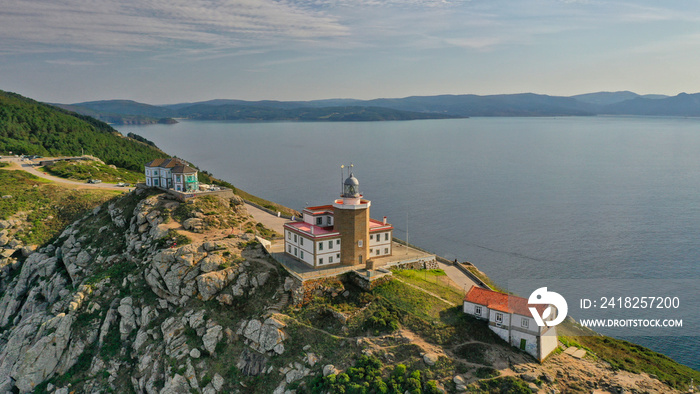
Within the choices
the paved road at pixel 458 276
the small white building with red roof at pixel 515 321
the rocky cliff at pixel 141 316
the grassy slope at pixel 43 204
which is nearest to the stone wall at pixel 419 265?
the paved road at pixel 458 276

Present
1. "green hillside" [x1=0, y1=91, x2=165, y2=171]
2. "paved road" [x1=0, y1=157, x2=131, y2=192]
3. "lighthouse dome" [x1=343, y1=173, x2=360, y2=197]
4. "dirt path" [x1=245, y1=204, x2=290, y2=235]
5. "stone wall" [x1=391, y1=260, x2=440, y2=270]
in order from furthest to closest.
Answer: "green hillside" [x1=0, y1=91, x2=165, y2=171] → "paved road" [x1=0, y1=157, x2=131, y2=192] → "dirt path" [x1=245, y1=204, x2=290, y2=235] → "stone wall" [x1=391, y1=260, x2=440, y2=270] → "lighthouse dome" [x1=343, y1=173, x2=360, y2=197]

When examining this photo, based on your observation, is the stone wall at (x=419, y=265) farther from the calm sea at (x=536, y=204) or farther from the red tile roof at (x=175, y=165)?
the red tile roof at (x=175, y=165)

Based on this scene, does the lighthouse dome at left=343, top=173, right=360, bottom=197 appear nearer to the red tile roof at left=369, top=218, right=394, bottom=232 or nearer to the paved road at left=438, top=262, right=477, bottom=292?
the red tile roof at left=369, top=218, right=394, bottom=232

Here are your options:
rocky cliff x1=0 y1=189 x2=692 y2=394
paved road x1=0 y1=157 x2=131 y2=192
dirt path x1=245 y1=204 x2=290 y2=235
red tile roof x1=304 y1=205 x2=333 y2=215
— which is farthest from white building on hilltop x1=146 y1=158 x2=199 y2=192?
red tile roof x1=304 y1=205 x2=333 y2=215

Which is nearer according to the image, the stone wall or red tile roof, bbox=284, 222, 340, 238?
red tile roof, bbox=284, 222, 340, 238

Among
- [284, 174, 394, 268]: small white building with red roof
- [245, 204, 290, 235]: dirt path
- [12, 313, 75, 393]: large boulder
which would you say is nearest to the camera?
[12, 313, 75, 393]: large boulder

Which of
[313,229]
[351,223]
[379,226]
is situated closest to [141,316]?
[313,229]

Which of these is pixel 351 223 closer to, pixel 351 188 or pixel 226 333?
pixel 351 188

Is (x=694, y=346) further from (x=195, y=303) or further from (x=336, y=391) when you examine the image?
(x=195, y=303)
